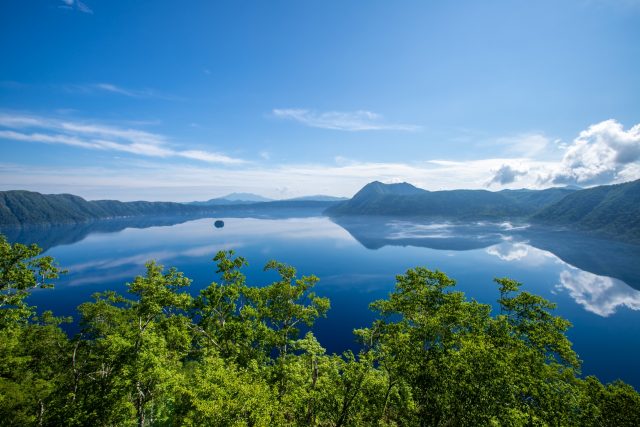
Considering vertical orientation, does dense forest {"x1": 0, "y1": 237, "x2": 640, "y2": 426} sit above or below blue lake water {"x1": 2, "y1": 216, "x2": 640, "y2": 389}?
above

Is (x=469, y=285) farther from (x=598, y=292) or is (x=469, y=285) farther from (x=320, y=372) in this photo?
(x=320, y=372)

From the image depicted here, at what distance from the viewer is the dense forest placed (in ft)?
65.7

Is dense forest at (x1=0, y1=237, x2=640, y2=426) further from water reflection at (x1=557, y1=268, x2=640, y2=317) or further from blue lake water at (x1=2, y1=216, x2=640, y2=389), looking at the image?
water reflection at (x1=557, y1=268, x2=640, y2=317)

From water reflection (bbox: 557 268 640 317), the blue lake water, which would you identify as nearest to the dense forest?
the blue lake water

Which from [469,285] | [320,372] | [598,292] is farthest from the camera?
[469,285]

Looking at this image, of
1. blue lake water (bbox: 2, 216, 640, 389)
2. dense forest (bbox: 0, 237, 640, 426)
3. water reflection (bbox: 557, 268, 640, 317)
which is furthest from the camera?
water reflection (bbox: 557, 268, 640, 317)

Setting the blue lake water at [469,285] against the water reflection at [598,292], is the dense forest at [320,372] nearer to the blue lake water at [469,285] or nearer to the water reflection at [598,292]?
the blue lake water at [469,285]

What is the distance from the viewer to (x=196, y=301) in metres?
32.2

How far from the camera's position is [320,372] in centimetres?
3162

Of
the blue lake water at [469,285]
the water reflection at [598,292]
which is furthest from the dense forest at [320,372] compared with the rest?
the water reflection at [598,292]

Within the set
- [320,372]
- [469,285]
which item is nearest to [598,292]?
[469,285]

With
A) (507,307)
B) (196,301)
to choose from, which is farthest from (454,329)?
(196,301)

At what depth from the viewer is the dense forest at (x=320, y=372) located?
65.7ft

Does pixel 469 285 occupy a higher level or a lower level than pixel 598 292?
higher
